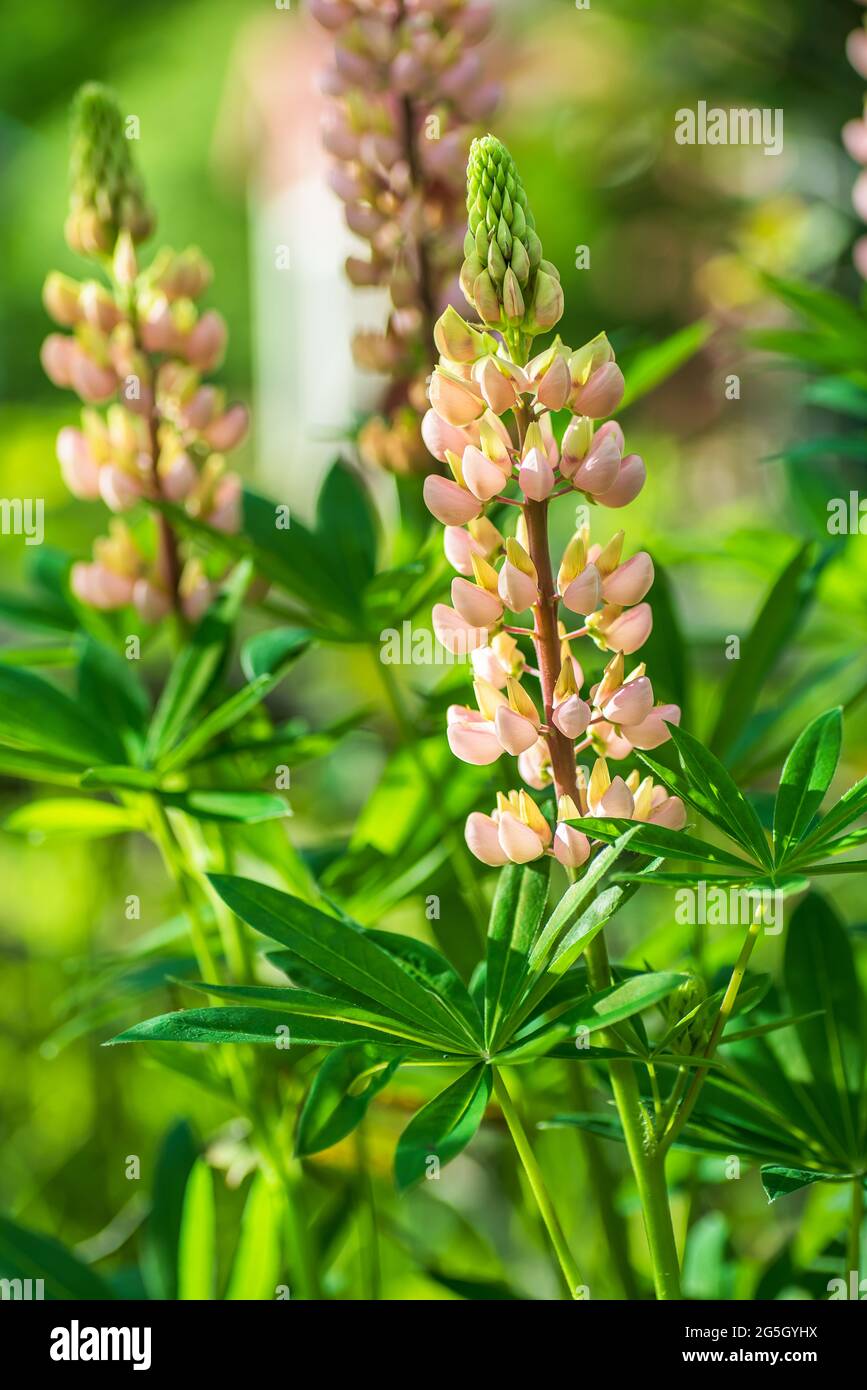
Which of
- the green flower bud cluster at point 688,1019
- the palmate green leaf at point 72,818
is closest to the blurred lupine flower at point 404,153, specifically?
the palmate green leaf at point 72,818

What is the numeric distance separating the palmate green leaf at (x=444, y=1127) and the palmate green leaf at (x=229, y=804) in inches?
6.0

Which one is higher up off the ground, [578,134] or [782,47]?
[578,134]

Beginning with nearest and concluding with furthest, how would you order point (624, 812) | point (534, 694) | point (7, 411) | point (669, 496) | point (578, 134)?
point (624, 812) < point (534, 694) < point (669, 496) < point (7, 411) < point (578, 134)

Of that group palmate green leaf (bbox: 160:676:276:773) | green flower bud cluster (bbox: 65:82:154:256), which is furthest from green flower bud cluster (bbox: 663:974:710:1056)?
green flower bud cluster (bbox: 65:82:154:256)

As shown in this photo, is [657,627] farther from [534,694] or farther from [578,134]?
[578,134]

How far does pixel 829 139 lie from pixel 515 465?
5.97ft

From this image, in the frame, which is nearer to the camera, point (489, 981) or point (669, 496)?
point (489, 981)

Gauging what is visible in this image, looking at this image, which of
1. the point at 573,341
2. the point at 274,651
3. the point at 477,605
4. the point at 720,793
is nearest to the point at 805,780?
the point at 720,793

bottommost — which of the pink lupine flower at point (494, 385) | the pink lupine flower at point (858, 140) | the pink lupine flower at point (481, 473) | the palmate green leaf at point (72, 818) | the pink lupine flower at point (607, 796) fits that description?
the pink lupine flower at point (607, 796)

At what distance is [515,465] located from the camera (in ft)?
1.54

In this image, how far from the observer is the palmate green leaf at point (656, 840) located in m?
0.42

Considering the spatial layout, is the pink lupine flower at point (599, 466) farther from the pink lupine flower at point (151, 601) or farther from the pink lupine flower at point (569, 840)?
the pink lupine flower at point (151, 601)

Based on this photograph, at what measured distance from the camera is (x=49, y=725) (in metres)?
0.64

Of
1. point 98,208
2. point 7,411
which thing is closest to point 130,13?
point 7,411
